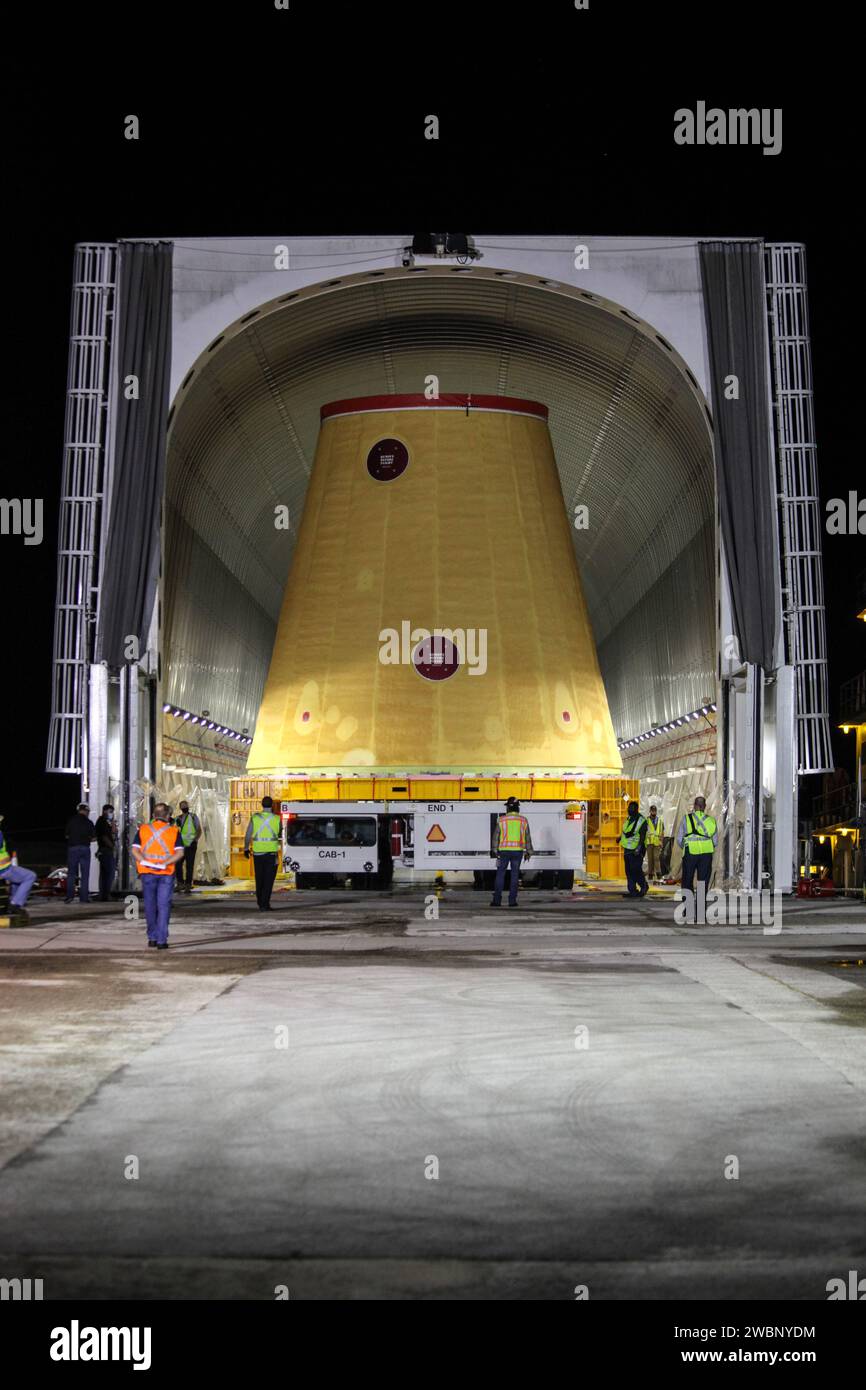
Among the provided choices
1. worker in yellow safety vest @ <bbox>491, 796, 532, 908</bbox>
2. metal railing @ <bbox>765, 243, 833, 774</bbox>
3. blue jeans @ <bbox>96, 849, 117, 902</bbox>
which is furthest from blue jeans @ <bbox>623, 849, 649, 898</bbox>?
blue jeans @ <bbox>96, 849, 117, 902</bbox>

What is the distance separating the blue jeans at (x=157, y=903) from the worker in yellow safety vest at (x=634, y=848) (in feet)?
42.2

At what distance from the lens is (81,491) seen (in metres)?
31.6

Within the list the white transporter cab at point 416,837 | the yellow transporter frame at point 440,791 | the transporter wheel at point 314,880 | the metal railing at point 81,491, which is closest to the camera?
the metal railing at point 81,491

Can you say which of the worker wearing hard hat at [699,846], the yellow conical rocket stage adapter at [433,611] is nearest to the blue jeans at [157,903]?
the worker wearing hard hat at [699,846]

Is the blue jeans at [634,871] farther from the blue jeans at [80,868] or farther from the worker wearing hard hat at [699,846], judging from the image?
the blue jeans at [80,868]

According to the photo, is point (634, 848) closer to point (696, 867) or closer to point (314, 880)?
point (696, 867)

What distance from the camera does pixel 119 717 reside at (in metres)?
30.4

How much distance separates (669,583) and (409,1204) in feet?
→ 115

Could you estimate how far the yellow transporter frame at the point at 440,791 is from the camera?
34844 mm

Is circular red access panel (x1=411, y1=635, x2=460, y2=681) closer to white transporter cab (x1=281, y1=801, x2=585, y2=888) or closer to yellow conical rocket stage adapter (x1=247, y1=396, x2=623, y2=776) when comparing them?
yellow conical rocket stage adapter (x1=247, y1=396, x2=623, y2=776)

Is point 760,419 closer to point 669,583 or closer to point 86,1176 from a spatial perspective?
point 669,583

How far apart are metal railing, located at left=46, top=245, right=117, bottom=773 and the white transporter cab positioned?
178 inches
